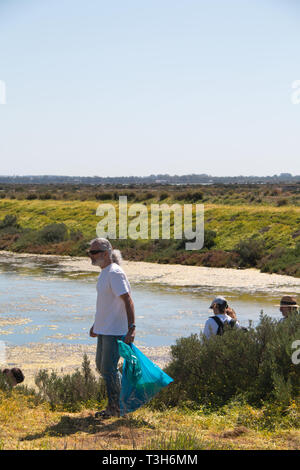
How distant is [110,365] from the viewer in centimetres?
618

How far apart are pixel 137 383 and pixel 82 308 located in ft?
36.6

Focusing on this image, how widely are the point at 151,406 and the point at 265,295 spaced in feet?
42.8

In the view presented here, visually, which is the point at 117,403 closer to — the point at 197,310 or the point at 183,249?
the point at 197,310

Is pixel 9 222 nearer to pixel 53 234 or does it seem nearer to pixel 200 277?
→ pixel 53 234

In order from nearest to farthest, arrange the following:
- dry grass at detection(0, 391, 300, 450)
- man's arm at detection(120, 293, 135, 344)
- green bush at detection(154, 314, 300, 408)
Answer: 1. dry grass at detection(0, 391, 300, 450)
2. man's arm at detection(120, 293, 135, 344)
3. green bush at detection(154, 314, 300, 408)

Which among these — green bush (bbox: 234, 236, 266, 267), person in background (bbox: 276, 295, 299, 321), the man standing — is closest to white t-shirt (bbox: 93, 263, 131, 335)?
the man standing

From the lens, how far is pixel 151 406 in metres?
6.98

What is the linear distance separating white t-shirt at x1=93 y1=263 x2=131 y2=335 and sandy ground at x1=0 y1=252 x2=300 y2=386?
4.04 metres

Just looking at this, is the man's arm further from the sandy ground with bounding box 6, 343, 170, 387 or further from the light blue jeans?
the sandy ground with bounding box 6, 343, 170, 387

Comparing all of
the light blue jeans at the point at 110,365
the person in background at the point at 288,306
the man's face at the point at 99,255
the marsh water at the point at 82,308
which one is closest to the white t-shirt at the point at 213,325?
the person in background at the point at 288,306

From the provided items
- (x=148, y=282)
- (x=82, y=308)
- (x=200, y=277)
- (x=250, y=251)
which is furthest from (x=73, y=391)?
(x=250, y=251)

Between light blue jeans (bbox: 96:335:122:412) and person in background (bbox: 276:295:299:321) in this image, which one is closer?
light blue jeans (bbox: 96:335:122:412)

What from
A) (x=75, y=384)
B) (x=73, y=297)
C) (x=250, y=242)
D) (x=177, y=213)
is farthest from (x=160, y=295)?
(x=177, y=213)

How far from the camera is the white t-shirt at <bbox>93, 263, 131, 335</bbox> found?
609 cm
